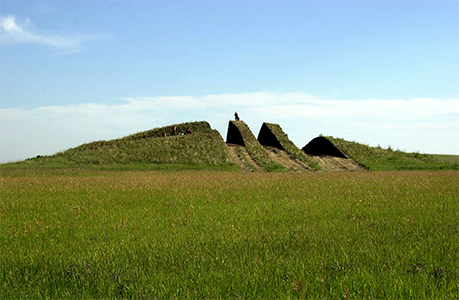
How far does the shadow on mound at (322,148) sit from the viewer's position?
4266cm

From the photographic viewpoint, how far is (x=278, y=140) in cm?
4397

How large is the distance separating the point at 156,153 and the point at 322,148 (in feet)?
65.3

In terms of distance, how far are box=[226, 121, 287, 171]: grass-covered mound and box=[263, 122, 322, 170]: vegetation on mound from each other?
2767mm

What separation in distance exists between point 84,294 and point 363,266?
12.7 ft

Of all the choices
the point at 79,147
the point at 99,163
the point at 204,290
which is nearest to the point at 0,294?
the point at 204,290

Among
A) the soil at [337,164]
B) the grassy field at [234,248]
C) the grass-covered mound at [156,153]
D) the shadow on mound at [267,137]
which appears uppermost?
Result: the shadow on mound at [267,137]

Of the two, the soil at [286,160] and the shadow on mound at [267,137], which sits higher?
the shadow on mound at [267,137]

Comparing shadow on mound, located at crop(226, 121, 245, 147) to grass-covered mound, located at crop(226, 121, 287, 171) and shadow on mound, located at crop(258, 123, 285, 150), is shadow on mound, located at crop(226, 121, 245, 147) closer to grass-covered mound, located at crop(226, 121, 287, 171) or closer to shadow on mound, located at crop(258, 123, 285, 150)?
grass-covered mound, located at crop(226, 121, 287, 171)

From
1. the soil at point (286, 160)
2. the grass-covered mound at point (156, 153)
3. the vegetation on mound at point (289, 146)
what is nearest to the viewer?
the soil at point (286, 160)

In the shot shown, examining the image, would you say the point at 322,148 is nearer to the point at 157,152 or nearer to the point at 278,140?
the point at 278,140

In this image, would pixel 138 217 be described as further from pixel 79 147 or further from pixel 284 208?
pixel 79 147

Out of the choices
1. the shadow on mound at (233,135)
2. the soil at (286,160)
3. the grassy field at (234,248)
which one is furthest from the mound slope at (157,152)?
the grassy field at (234,248)

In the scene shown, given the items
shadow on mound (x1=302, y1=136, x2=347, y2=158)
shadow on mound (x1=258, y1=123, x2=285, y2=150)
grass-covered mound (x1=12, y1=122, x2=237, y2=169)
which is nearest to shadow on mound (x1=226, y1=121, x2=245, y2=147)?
grass-covered mound (x1=12, y1=122, x2=237, y2=169)

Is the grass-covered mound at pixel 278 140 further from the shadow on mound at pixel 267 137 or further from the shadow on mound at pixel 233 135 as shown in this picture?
the shadow on mound at pixel 233 135
